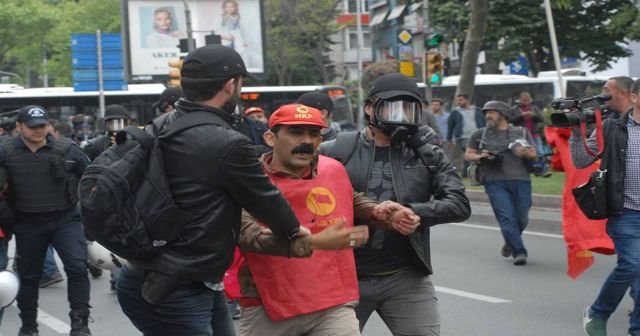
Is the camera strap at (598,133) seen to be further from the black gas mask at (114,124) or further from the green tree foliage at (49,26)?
the green tree foliage at (49,26)

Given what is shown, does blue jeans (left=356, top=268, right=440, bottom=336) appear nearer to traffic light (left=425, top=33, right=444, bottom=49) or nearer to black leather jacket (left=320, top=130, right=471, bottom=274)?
black leather jacket (left=320, top=130, right=471, bottom=274)

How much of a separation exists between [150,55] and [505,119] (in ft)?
93.5

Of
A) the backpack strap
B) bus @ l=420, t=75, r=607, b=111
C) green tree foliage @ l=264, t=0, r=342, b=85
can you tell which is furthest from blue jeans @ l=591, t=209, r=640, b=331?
green tree foliage @ l=264, t=0, r=342, b=85

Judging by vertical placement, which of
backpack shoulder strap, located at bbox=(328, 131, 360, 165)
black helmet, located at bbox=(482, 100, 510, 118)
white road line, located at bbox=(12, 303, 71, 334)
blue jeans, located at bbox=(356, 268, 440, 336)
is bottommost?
white road line, located at bbox=(12, 303, 71, 334)

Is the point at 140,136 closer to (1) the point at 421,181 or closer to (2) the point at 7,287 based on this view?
(2) the point at 7,287

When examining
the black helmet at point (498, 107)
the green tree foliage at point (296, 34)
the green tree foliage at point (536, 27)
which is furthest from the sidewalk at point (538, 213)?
the green tree foliage at point (296, 34)

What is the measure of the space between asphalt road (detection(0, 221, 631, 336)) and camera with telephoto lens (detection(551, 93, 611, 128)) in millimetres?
1802

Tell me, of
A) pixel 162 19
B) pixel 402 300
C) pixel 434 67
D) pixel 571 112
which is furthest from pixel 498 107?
pixel 162 19

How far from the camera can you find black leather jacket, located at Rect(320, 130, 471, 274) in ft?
15.8

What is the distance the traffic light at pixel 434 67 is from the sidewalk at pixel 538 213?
609 cm

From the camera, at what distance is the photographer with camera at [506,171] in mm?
10539

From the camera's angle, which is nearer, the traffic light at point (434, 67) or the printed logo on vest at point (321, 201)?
the printed logo on vest at point (321, 201)

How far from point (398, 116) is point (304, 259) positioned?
3.01 feet

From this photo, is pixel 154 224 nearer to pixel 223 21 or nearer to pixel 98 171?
pixel 98 171
